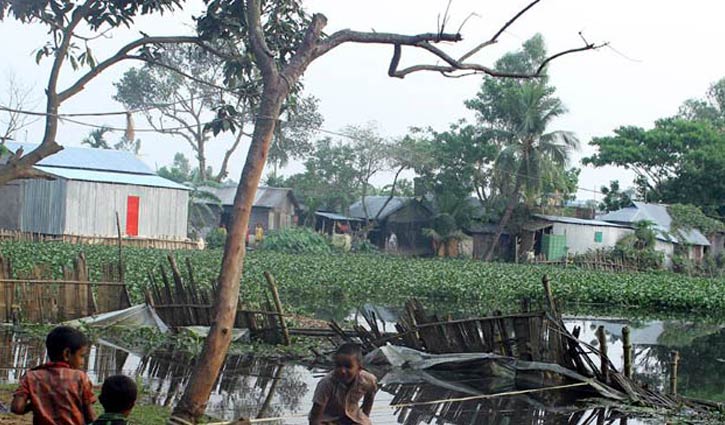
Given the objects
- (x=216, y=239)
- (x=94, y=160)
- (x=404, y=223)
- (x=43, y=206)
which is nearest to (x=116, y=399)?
(x=43, y=206)

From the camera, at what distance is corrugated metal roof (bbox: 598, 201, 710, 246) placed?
152ft

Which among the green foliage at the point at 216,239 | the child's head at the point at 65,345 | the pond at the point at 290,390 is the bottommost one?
the pond at the point at 290,390

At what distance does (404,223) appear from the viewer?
51812 mm

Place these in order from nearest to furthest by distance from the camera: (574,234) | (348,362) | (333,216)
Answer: (348,362) → (574,234) → (333,216)

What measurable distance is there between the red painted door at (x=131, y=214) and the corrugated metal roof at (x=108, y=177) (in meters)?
0.71

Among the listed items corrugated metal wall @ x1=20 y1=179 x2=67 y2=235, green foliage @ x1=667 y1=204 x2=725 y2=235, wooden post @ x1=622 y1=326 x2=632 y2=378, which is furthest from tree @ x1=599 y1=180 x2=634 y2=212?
wooden post @ x1=622 y1=326 x2=632 y2=378

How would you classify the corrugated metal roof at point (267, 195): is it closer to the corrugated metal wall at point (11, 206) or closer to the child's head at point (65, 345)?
the corrugated metal wall at point (11, 206)

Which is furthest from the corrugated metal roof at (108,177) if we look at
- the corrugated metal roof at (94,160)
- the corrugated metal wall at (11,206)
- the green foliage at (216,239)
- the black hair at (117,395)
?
the black hair at (117,395)

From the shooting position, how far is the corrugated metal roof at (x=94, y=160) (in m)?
39.2

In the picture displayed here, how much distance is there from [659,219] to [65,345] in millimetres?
45579

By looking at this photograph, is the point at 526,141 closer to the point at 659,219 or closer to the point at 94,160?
the point at 659,219

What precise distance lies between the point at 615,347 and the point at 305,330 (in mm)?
7418

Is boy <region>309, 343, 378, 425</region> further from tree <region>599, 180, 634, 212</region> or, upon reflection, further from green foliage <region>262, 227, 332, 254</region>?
tree <region>599, 180, 634, 212</region>

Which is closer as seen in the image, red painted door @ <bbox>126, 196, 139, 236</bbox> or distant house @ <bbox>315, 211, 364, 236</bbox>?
red painted door @ <bbox>126, 196, 139, 236</bbox>
